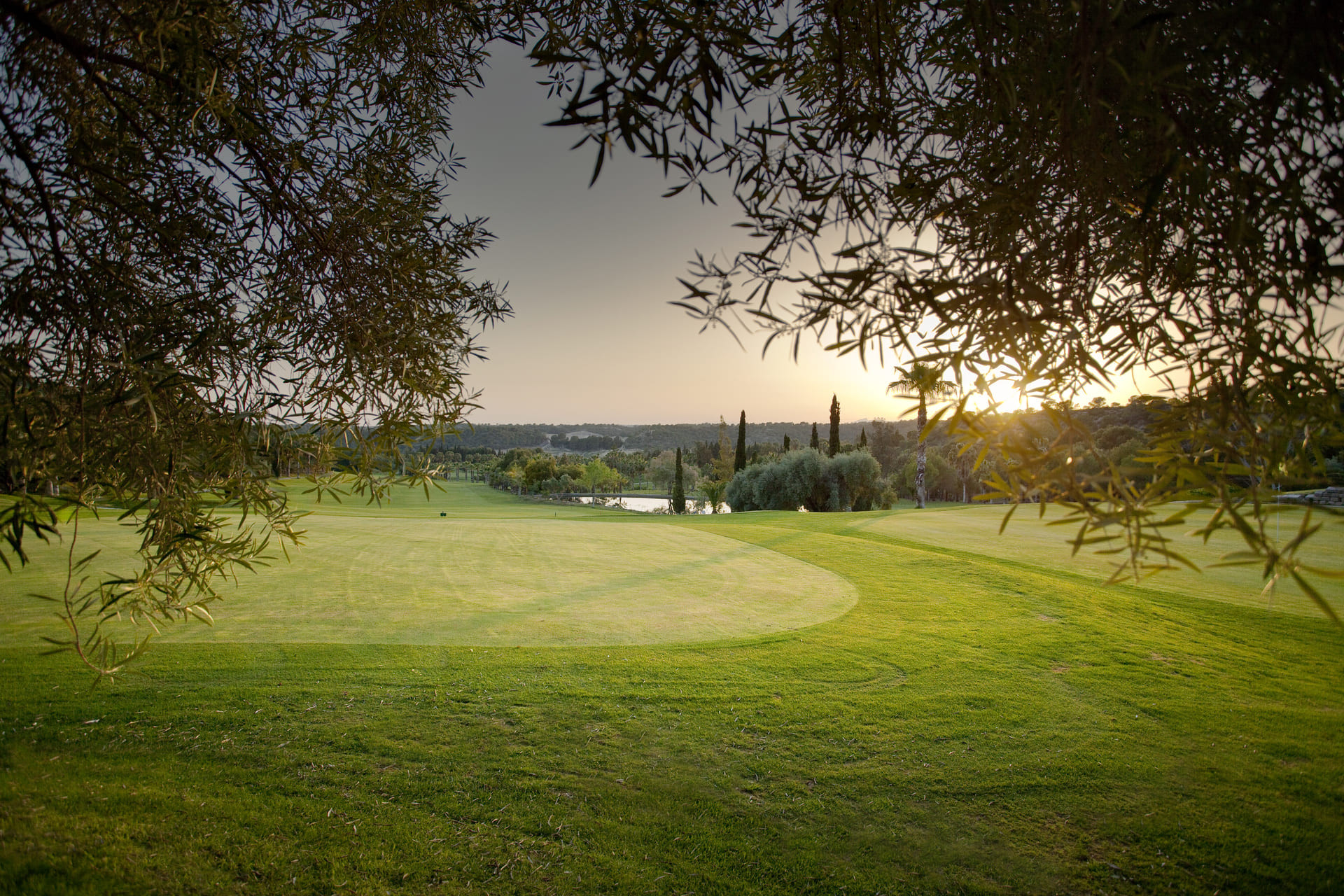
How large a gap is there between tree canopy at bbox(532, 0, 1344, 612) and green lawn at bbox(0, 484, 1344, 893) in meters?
2.60

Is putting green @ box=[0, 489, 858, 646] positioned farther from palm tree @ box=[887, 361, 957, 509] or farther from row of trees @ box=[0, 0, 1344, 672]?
palm tree @ box=[887, 361, 957, 509]

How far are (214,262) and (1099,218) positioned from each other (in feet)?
10.7

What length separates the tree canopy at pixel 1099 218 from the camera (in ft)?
3.64

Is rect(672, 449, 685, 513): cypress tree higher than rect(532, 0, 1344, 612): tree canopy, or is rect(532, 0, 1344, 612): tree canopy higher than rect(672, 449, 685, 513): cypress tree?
rect(532, 0, 1344, 612): tree canopy

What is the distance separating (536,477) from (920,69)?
181 ft

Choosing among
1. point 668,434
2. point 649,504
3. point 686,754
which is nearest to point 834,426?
point 649,504

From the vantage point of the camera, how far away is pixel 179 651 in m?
5.28

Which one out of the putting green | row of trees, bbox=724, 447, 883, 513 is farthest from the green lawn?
row of trees, bbox=724, 447, 883, 513

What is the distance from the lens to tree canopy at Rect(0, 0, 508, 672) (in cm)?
181

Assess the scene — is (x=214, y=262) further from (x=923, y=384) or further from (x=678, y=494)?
(x=678, y=494)

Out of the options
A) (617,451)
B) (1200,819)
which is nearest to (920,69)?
(1200,819)

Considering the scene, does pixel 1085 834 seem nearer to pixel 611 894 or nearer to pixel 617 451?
pixel 611 894

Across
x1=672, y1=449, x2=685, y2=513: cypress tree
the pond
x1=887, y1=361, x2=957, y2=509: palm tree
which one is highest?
x1=887, y1=361, x2=957, y2=509: palm tree

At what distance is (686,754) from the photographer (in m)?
3.74
